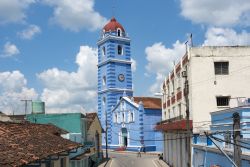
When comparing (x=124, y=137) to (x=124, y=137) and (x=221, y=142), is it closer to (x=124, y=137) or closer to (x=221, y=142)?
(x=124, y=137)

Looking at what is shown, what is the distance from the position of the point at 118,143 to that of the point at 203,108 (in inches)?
1595

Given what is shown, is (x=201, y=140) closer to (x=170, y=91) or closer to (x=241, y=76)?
(x=241, y=76)

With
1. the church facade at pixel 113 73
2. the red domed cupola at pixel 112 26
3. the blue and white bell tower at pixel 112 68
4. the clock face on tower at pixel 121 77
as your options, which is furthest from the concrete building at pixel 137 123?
the red domed cupola at pixel 112 26

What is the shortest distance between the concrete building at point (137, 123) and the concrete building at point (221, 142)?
1345 inches

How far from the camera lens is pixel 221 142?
23172 millimetres

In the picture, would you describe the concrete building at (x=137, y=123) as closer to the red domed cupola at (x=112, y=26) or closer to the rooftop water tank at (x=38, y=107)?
the red domed cupola at (x=112, y=26)

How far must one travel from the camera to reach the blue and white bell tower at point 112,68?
236 ft

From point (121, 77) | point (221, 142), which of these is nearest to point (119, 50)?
point (121, 77)

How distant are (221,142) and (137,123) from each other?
44062 mm

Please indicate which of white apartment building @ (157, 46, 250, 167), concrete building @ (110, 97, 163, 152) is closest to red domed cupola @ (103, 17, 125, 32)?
concrete building @ (110, 97, 163, 152)

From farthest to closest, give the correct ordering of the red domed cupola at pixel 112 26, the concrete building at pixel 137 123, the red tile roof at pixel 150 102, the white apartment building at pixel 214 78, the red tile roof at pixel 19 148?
1. the red domed cupola at pixel 112 26
2. the red tile roof at pixel 150 102
3. the concrete building at pixel 137 123
4. the white apartment building at pixel 214 78
5. the red tile roof at pixel 19 148

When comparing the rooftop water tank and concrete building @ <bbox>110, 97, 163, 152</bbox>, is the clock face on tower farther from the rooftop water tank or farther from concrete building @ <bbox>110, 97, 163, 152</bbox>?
the rooftop water tank

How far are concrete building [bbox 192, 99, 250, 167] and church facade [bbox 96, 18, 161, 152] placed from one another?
136ft

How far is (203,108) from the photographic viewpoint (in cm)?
3253
